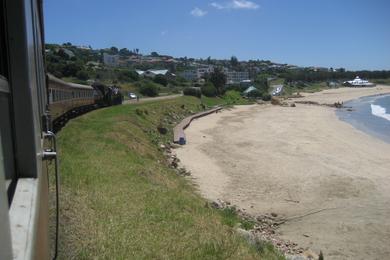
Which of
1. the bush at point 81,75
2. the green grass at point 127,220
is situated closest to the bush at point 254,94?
the bush at point 81,75

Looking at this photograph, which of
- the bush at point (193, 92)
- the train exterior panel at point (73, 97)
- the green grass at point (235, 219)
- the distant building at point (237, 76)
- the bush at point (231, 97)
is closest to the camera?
the green grass at point (235, 219)

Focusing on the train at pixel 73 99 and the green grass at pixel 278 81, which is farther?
the green grass at pixel 278 81

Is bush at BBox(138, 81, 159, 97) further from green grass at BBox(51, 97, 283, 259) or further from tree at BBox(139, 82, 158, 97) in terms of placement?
green grass at BBox(51, 97, 283, 259)

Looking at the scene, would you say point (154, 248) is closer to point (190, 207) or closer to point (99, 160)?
point (190, 207)

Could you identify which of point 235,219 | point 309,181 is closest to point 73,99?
point 309,181

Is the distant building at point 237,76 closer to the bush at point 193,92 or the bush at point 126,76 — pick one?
the bush at point 126,76

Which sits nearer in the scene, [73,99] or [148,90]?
[73,99]

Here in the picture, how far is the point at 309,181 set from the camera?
19828 millimetres

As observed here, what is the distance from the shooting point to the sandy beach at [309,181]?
42.8 ft

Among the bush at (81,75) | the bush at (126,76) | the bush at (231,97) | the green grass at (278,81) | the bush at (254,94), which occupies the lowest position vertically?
the green grass at (278,81)

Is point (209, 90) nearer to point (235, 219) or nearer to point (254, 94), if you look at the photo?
point (254, 94)

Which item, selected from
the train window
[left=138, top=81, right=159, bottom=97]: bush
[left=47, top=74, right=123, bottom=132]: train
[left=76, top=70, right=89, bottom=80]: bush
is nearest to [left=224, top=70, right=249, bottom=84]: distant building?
[left=138, top=81, right=159, bottom=97]: bush

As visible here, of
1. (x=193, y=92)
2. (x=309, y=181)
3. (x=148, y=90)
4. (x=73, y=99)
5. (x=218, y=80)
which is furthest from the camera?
(x=218, y=80)

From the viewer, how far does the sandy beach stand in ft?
42.8
